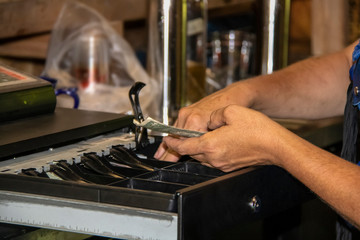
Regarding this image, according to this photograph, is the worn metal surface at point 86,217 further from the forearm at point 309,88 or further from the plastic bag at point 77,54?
the plastic bag at point 77,54

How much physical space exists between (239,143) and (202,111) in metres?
0.19

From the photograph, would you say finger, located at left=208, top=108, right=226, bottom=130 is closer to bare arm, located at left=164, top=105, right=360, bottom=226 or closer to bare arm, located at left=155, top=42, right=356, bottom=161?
bare arm, located at left=164, top=105, right=360, bottom=226

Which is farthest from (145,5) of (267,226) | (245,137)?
(245,137)

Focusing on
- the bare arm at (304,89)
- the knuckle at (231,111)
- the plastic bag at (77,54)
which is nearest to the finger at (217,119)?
the knuckle at (231,111)

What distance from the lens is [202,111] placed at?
1.18m

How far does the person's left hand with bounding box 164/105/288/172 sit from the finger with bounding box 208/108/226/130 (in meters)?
0.02

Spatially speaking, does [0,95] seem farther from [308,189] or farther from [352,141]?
[352,141]

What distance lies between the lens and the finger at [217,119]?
105 cm

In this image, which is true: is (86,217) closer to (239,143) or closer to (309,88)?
(239,143)

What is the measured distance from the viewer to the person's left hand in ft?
3.25

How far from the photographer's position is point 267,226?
1772mm

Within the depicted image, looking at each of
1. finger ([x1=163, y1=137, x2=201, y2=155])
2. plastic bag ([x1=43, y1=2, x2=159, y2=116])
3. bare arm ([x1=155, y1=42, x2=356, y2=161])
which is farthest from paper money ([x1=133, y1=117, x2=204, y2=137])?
plastic bag ([x1=43, y1=2, x2=159, y2=116])

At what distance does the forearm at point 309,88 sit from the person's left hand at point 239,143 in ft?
1.16

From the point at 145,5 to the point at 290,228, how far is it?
38.3 inches
